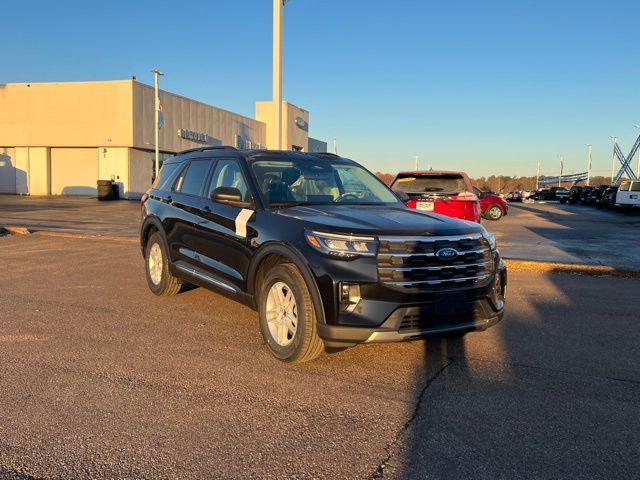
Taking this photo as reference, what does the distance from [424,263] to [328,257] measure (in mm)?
721

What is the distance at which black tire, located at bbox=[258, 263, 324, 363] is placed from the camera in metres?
4.28

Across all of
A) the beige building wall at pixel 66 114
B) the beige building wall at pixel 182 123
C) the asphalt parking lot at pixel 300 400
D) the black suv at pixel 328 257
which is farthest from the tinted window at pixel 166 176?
the beige building wall at pixel 182 123

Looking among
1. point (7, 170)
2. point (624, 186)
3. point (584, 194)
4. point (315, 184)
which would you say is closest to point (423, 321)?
point (315, 184)

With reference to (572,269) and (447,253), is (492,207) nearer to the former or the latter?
(572,269)

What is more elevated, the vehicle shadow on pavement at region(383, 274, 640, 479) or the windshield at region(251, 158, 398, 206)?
the windshield at region(251, 158, 398, 206)

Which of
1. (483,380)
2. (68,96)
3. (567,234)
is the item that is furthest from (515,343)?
(68,96)

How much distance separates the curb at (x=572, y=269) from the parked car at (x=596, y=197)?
32.0 metres

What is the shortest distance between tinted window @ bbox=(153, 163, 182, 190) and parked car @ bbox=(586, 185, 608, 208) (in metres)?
37.0

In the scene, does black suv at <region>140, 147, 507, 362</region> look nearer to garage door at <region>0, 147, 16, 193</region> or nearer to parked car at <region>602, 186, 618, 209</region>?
parked car at <region>602, 186, 618, 209</region>

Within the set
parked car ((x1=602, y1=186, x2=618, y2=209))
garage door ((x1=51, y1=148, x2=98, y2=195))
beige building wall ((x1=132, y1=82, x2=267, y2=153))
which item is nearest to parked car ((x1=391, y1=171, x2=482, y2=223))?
parked car ((x1=602, y1=186, x2=618, y2=209))

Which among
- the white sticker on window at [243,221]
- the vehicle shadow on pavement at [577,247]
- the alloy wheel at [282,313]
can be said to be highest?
the white sticker on window at [243,221]

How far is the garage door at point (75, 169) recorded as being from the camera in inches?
1524

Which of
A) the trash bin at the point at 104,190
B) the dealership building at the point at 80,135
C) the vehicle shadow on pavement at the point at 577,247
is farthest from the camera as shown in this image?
the dealership building at the point at 80,135

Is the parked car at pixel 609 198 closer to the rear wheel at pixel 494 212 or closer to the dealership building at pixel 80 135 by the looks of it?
the rear wheel at pixel 494 212
